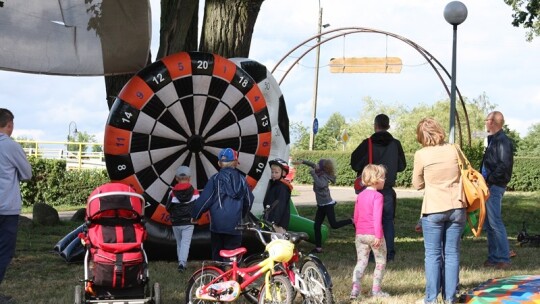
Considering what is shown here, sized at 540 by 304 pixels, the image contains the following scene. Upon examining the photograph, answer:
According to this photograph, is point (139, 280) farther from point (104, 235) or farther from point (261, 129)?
point (261, 129)

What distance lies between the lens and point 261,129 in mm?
11195

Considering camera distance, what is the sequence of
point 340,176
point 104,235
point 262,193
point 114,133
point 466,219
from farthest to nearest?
point 340,176 < point 262,193 < point 114,133 < point 466,219 < point 104,235

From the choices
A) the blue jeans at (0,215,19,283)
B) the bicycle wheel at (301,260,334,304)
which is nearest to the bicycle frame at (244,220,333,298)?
the bicycle wheel at (301,260,334,304)

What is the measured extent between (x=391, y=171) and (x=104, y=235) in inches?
196

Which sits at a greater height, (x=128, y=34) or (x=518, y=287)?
(x=128, y=34)

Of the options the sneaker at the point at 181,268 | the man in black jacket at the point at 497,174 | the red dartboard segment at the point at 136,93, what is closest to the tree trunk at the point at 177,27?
the red dartboard segment at the point at 136,93

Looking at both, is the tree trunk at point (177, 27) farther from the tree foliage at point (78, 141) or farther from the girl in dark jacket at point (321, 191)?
the tree foliage at point (78, 141)

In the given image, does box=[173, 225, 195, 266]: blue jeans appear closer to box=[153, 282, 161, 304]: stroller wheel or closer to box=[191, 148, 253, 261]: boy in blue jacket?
box=[191, 148, 253, 261]: boy in blue jacket

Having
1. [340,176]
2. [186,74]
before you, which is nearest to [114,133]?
[186,74]

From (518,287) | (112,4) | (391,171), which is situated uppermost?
(112,4)

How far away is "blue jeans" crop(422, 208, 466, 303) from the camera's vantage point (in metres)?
7.46

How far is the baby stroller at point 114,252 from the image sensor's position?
6.69 m

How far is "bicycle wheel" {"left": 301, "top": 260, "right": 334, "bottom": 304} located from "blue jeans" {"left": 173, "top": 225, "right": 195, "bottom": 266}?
3.52 m

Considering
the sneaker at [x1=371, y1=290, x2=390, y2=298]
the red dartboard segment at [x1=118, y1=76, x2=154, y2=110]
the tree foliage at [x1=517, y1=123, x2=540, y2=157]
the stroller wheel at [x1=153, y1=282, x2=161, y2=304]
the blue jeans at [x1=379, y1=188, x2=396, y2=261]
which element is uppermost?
the tree foliage at [x1=517, y1=123, x2=540, y2=157]
